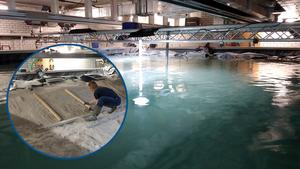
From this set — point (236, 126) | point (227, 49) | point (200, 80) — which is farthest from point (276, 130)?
point (227, 49)

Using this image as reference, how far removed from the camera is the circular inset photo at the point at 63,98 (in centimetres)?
128

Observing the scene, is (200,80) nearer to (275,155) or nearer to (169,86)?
(169,86)

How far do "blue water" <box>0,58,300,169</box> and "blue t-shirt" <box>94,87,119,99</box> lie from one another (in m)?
0.81

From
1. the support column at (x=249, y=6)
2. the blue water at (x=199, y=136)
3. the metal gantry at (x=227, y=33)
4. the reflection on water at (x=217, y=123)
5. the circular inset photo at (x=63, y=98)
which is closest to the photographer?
the circular inset photo at (x=63, y=98)

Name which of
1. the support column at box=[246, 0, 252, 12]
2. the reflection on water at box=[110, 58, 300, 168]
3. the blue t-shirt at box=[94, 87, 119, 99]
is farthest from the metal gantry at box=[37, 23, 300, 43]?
the blue t-shirt at box=[94, 87, 119, 99]

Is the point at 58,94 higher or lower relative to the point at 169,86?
higher

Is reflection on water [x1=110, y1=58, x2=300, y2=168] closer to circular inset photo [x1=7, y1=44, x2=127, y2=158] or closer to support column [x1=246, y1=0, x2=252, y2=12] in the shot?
circular inset photo [x1=7, y1=44, x2=127, y2=158]

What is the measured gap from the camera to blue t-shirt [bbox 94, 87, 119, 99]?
132cm

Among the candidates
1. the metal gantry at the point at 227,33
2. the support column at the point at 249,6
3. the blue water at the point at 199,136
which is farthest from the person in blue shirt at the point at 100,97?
the support column at the point at 249,6

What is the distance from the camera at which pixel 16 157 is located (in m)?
2.10

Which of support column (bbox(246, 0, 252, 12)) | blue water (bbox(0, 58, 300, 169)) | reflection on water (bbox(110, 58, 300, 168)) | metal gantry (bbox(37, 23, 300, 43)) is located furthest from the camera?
support column (bbox(246, 0, 252, 12))

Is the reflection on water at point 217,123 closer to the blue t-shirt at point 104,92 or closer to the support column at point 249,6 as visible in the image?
A: the blue t-shirt at point 104,92

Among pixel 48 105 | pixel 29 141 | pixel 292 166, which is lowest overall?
pixel 292 166

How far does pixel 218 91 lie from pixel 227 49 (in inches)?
346
